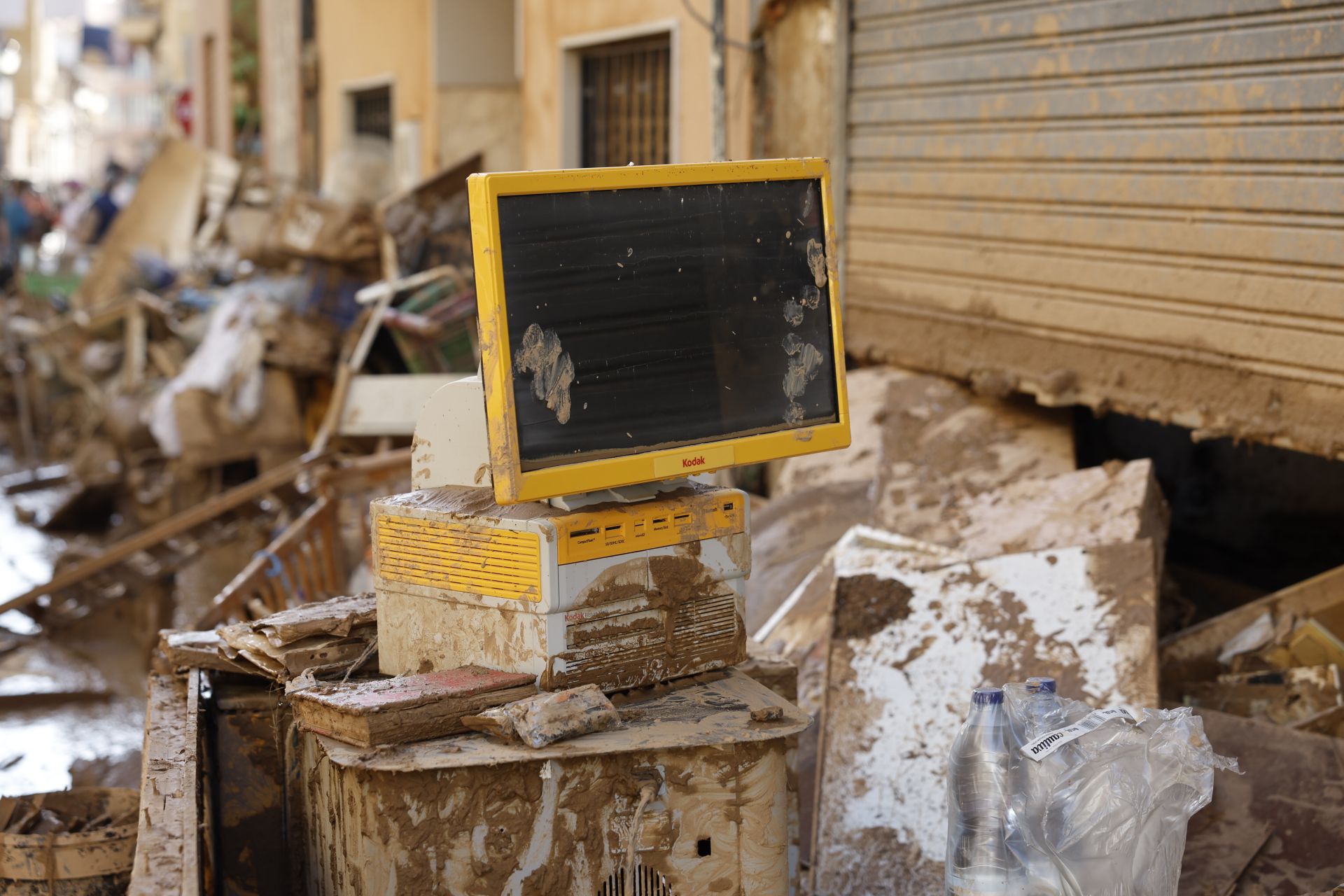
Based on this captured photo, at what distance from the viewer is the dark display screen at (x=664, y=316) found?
107 inches

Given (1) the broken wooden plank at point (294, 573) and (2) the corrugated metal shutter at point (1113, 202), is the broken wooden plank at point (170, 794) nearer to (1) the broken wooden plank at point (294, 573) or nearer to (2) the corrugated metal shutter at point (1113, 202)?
(1) the broken wooden plank at point (294, 573)

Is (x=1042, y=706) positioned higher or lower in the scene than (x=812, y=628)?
higher

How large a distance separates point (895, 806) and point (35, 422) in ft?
43.7

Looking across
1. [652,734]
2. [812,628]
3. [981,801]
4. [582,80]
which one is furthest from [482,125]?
[981,801]

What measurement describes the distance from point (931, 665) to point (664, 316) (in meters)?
1.77

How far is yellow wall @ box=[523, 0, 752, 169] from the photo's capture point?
733cm

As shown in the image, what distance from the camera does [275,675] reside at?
324cm

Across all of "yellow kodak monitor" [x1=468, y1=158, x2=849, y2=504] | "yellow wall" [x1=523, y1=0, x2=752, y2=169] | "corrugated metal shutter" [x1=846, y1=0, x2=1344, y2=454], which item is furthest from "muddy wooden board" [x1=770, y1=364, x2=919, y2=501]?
"yellow kodak monitor" [x1=468, y1=158, x2=849, y2=504]

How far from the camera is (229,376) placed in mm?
9242

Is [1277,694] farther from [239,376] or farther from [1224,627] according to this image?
[239,376]

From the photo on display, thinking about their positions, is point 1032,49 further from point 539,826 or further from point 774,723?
point 539,826

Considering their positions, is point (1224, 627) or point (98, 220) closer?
point (1224, 627)

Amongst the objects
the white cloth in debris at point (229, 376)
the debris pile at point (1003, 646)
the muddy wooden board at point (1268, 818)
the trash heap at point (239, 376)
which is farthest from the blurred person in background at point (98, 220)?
the muddy wooden board at point (1268, 818)

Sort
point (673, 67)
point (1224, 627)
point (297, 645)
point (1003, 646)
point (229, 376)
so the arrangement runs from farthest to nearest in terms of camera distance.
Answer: point (229, 376) → point (673, 67) → point (1224, 627) → point (1003, 646) → point (297, 645)
